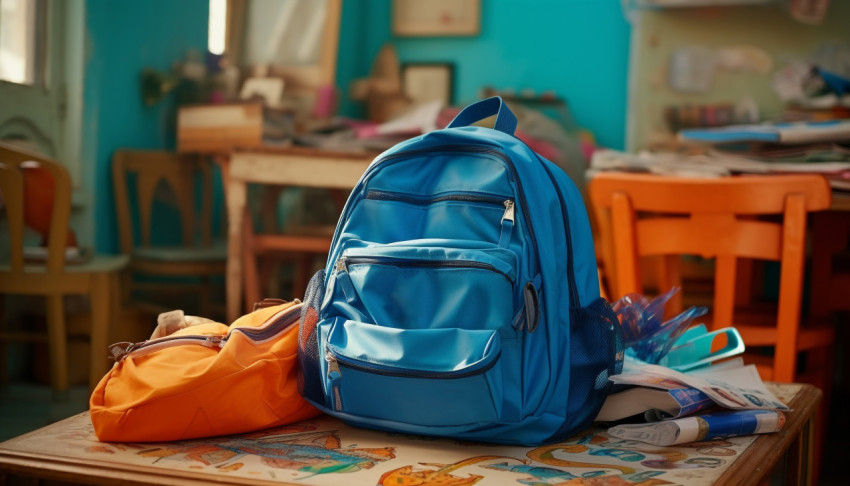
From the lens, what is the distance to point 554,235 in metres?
1.10

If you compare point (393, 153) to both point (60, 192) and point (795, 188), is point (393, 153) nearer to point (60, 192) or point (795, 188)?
point (795, 188)

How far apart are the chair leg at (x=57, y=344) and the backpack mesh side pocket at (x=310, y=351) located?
1.67 meters

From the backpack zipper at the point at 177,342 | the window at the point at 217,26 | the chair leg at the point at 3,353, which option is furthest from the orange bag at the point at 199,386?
the window at the point at 217,26

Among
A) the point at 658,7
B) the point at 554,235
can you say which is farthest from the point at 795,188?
the point at 658,7

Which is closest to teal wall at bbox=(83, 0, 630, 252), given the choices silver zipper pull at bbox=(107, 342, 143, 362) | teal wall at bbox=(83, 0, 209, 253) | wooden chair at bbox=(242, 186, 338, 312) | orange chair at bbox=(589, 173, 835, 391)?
teal wall at bbox=(83, 0, 209, 253)

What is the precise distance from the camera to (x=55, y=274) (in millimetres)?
2555

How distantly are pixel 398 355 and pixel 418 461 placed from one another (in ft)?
0.42

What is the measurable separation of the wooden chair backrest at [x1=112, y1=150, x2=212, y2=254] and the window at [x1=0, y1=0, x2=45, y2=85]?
0.41 metres

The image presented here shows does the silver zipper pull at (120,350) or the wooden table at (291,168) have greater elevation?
the wooden table at (291,168)

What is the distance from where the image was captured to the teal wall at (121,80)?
3.16m

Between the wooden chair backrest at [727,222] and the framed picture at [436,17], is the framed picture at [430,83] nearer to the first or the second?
the framed picture at [436,17]

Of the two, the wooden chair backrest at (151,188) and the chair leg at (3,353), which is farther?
→ the wooden chair backrest at (151,188)

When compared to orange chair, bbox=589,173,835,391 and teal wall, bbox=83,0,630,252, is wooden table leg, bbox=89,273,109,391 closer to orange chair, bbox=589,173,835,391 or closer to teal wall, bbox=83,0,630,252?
teal wall, bbox=83,0,630,252

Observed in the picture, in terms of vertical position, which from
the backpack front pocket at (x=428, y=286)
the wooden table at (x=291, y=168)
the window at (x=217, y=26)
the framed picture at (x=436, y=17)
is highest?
the framed picture at (x=436, y=17)
